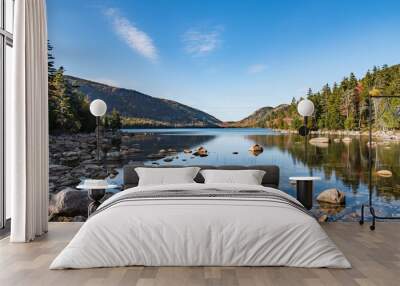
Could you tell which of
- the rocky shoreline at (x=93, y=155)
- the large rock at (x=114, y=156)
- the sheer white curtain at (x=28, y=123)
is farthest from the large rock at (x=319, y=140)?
the sheer white curtain at (x=28, y=123)

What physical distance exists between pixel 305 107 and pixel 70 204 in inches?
150

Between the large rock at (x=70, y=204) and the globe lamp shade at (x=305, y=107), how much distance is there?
3.47 m

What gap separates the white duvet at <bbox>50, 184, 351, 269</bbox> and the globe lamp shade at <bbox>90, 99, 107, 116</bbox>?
3.08m

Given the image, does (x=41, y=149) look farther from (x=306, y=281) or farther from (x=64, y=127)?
(x=306, y=281)

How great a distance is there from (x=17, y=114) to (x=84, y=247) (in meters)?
1.87

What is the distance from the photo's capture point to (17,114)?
4.98 m

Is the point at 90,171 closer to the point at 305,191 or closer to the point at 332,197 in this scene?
the point at 305,191

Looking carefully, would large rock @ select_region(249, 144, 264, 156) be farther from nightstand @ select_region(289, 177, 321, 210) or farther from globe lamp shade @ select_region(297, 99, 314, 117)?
nightstand @ select_region(289, 177, 321, 210)

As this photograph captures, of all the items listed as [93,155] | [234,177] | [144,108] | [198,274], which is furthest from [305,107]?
[198,274]

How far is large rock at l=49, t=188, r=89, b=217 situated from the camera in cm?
692

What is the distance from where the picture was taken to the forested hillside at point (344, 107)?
7.09m

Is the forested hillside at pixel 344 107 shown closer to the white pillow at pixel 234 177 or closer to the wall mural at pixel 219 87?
the wall mural at pixel 219 87

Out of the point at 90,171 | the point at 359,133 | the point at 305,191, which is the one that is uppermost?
the point at 359,133

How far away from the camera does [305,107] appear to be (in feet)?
22.4
